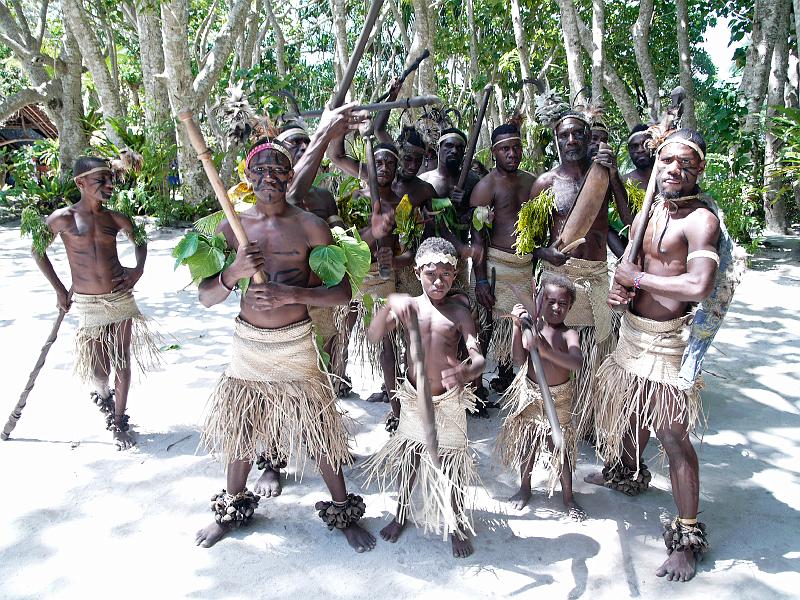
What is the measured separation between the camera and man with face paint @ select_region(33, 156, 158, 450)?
3.39m

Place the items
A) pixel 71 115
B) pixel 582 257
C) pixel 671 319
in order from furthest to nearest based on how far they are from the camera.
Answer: pixel 71 115 < pixel 582 257 < pixel 671 319

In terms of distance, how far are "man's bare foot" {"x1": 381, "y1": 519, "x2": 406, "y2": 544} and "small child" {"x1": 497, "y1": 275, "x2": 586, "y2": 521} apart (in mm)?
590

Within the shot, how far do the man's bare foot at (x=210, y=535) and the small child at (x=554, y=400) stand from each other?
1328 mm

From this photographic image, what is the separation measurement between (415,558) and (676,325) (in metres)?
1.45

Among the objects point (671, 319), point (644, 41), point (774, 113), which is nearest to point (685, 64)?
point (644, 41)

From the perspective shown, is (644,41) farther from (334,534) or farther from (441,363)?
(334,534)

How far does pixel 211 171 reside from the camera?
2201mm

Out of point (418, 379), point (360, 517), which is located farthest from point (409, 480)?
point (418, 379)

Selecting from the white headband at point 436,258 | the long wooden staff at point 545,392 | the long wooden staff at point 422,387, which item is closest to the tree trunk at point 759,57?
the long wooden staff at point 545,392

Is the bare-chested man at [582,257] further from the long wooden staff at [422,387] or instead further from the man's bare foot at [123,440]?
the man's bare foot at [123,440]

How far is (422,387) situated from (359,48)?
1430mm

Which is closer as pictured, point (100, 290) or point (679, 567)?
point (679, 567)

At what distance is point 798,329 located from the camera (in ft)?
17.1

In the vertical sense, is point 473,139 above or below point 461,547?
above
